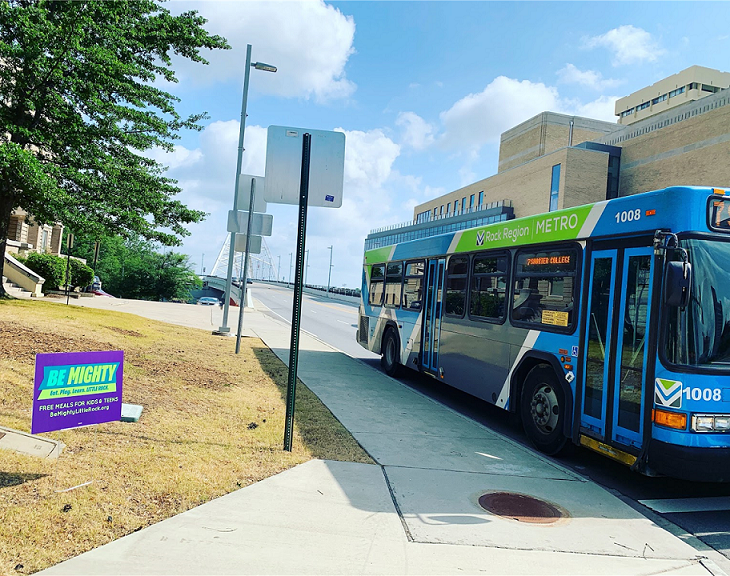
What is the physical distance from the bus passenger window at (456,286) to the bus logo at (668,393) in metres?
4.48

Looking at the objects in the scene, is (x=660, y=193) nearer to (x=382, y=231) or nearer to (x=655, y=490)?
(x=655, y=490)

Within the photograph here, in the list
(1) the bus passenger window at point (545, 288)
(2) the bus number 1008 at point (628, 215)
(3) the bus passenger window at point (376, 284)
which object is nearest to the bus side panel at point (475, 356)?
(1) the bus passenger window at point (545, 288)

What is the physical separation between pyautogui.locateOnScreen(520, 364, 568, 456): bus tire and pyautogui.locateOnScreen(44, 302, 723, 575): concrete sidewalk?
0.33m

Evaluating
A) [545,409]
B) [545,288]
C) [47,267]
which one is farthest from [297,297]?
[47,267]

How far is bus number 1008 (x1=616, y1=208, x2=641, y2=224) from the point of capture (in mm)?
5928

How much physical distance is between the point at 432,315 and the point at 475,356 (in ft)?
6.61

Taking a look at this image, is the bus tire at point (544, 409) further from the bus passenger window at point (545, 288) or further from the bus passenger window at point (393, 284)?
the bus passenger window at point (393, 284)

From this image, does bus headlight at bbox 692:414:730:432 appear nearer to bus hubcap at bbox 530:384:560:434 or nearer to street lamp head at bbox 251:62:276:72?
bus hubcap at bbox 530:384:560:434

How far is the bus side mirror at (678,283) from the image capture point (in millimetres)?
5023

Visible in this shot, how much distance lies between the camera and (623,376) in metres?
5.84

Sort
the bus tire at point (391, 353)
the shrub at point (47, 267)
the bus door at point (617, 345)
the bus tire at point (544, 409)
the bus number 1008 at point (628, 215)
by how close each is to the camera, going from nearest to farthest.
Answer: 1. the bus door at point (617, 345)
2. the bus number 1008 at point (628, 215)
3. the bus tire at point (544, 409)
4. the bus tire at point (391, 353)
5. the shrub at point (47, 267)

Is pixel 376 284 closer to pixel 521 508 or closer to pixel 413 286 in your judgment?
pixel 413 286

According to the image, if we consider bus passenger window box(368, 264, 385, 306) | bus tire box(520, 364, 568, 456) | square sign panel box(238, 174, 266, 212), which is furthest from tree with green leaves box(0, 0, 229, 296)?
bus tire box(520, 364, 568, 456)

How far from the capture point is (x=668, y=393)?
5238 mm
